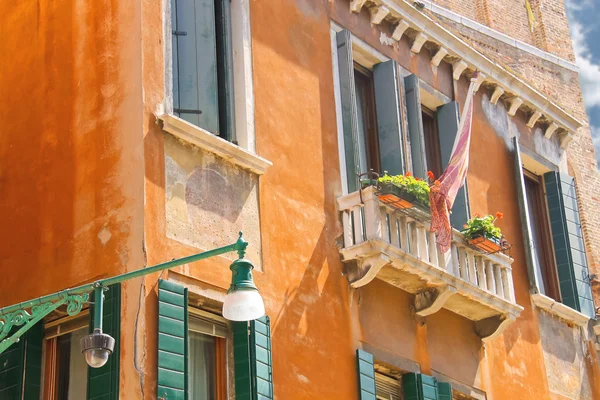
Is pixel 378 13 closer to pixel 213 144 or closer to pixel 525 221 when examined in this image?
pixel 525 221

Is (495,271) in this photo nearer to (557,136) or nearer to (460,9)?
(557,136)

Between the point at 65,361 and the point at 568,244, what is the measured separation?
26.9 feet

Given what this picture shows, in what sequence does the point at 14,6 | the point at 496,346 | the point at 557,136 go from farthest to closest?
the point at 557,136, the point at 496,346, the point at 14,6

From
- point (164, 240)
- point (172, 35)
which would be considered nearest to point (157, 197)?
point (164, 240)

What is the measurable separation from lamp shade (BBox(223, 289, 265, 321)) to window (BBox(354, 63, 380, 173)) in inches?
213

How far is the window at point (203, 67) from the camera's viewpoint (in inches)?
480

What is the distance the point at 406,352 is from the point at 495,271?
5.96ft

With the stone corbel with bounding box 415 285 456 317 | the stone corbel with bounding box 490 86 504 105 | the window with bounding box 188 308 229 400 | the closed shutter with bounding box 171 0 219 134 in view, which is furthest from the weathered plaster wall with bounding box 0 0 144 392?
the stone corbel with bounding box 490 86 504 105

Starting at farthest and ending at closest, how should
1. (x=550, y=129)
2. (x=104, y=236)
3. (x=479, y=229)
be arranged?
Answer: 1. (x=550, y=129)
2. (x=479, y=229)
3. (x=104, y=236)

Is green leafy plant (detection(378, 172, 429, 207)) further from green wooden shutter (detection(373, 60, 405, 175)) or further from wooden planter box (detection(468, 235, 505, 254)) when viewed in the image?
wooden planter box (detection(468, 235, 505, 254))

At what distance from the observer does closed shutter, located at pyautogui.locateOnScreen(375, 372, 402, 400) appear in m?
13.2

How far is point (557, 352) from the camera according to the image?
16.2 meters

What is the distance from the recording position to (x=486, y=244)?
14328 mm

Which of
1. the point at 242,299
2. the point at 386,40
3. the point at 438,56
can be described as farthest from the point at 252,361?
the point at 438,56
